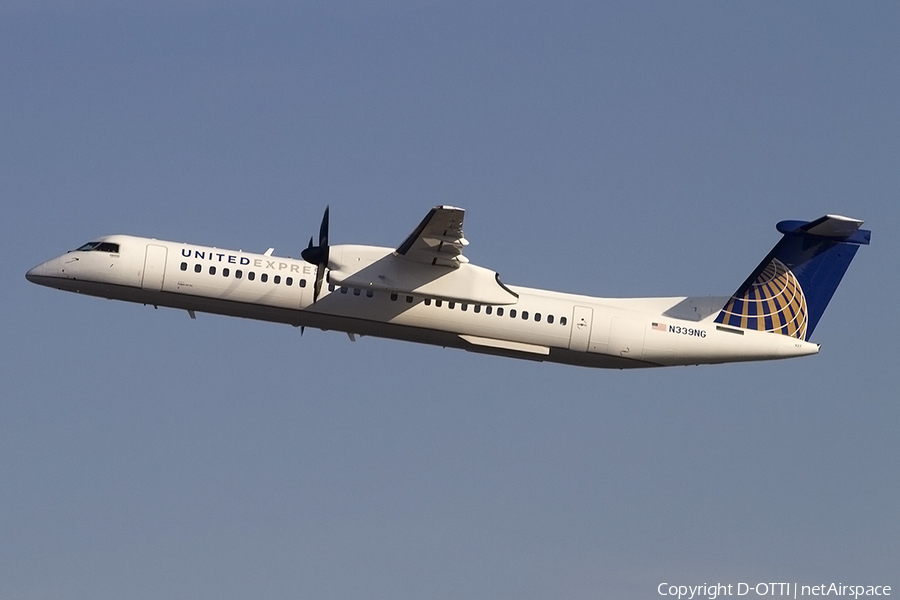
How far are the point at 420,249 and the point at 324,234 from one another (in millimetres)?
2525

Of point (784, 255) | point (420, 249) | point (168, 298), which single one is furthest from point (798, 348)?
point (168, 298)

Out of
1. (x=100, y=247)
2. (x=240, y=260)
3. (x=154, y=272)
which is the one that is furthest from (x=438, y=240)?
(x=100, y=247)

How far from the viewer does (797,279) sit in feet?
116

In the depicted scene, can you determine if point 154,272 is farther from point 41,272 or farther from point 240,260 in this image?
point 41,272

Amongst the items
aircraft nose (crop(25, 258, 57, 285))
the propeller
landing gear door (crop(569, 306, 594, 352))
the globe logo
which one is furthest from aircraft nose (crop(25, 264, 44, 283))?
the globe logo

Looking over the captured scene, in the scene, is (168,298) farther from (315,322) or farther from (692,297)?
(692,297)

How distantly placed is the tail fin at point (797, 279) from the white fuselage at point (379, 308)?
3.68 ft

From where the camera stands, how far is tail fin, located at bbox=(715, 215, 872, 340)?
34.9 metres

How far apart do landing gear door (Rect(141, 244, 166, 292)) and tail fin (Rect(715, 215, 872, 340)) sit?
15.1 metres

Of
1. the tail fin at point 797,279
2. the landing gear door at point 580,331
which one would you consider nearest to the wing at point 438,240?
the landing gear door at point 580,331

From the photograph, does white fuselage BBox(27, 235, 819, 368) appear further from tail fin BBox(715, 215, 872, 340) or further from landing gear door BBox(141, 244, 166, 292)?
tail fin BBox(715, 215, 872, 340)

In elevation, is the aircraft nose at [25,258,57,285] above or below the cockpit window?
below

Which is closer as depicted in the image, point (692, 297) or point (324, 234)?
point (324, 234)

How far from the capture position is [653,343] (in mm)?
33938
